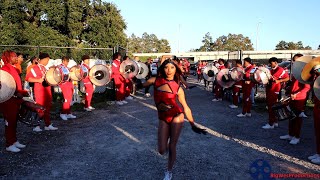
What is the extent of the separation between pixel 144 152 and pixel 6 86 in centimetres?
305

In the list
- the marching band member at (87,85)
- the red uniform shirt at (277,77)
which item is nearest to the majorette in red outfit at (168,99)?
the red uniform shirt at (277,77)

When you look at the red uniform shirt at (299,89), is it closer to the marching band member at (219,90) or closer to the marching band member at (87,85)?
the marching band member at (87,85)

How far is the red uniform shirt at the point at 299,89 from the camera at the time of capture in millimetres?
6406

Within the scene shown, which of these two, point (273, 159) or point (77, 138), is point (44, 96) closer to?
point (77, 138)

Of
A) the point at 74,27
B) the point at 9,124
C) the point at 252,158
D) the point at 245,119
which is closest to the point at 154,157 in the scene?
the point at 252,158

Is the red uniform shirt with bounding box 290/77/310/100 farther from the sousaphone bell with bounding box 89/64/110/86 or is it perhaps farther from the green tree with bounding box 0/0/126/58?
the green tree with bounding box 0/0/126/58

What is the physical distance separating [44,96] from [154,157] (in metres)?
3.60

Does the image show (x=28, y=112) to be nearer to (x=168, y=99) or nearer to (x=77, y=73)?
(x=168, y=99)

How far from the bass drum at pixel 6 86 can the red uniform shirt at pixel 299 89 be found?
597cm

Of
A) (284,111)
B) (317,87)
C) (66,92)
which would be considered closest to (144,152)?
(284,111)

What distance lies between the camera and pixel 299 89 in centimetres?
645

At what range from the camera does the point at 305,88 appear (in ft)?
21.1

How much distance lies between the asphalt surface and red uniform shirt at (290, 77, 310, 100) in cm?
115

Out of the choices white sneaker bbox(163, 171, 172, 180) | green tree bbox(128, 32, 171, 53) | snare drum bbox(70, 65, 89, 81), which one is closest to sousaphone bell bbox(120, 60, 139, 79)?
snare drum bbox(70, 65, 89, 81)
